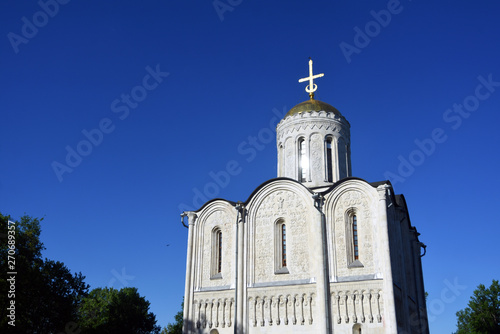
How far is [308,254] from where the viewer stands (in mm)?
17734

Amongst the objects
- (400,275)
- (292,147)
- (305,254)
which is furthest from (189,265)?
(400,275)

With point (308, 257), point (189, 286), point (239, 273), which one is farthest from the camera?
point (189, 286)

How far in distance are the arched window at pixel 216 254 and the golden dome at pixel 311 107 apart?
6.99 meters

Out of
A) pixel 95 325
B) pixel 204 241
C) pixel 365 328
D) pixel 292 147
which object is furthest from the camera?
pixel 95 325

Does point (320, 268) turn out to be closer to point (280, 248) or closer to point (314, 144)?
Answer: point (280, 248)

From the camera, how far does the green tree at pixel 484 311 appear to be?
110 ft

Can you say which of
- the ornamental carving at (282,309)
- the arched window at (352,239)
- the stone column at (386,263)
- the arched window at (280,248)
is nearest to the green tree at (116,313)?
the ornamental carving at (282,309)

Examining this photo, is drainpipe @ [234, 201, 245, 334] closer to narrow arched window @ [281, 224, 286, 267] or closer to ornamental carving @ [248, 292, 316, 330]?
Answer: ornamental carving @ [248, 292, 316, 330]

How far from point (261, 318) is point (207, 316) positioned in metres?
2.56

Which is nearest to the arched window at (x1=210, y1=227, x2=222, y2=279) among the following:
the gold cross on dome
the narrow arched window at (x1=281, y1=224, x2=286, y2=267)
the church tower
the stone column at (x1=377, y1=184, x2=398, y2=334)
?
the narrow arched window at (x1=281, y1=224, x2=286, y2=267)

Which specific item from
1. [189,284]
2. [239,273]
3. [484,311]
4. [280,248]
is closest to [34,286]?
[189,284]

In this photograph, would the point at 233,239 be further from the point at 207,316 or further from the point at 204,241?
the point at 207,316

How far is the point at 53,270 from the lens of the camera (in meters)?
22.5

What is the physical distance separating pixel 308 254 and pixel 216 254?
4.42 meters
